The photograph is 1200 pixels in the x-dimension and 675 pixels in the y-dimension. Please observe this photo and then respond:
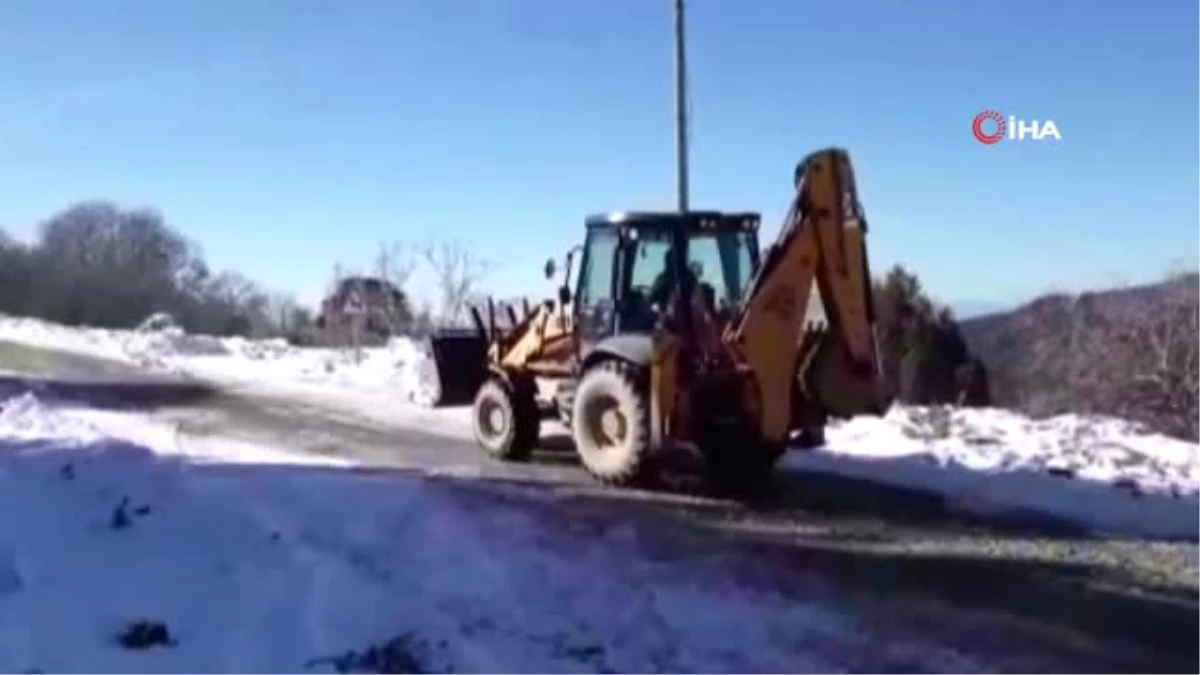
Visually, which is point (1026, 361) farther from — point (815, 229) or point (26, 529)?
point (26, 529)

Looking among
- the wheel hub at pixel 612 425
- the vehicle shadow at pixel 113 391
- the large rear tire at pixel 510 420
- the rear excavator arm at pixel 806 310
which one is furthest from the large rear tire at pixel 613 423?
the vehicle shadow at pixel 113 391

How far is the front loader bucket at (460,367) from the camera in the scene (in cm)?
1645

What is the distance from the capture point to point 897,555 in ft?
32.7

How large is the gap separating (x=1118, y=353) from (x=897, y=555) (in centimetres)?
1596

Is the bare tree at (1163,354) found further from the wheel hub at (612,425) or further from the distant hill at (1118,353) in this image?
the wheel hub at (612,425)

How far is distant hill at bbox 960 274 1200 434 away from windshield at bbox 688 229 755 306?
10461mm

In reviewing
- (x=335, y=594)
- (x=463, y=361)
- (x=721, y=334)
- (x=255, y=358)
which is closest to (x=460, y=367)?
(x=463, y=361)

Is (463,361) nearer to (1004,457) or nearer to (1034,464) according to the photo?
(1004,457)

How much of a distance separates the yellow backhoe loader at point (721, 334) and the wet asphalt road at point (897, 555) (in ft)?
1.97

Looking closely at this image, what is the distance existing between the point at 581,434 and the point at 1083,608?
5.90 m

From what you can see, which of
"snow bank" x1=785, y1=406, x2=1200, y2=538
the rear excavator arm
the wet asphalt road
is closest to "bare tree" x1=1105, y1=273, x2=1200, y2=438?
"snow bank" x1=785, y1=406, x2=1200, y2=538

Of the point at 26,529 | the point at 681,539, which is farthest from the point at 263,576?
the point at 681,539

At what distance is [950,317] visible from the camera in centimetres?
3506

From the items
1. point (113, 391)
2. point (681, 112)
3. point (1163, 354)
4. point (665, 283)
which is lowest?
point (113, 391)
